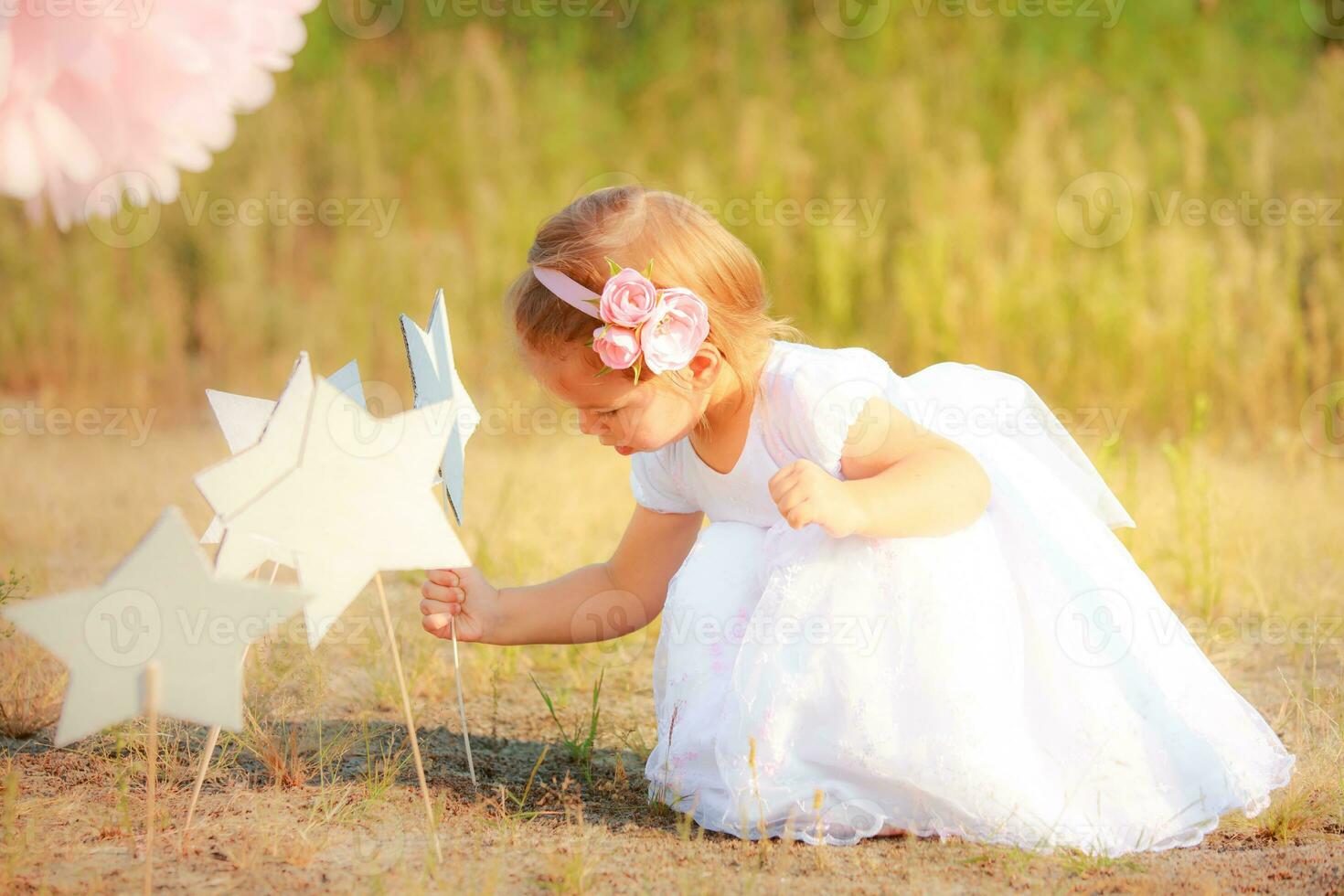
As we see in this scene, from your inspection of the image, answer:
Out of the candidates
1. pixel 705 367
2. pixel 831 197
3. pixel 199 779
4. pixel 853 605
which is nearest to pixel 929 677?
pixel 853 605

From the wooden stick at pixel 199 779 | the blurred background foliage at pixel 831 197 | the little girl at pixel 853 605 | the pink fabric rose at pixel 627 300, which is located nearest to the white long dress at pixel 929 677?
the little girl at pixel 853 605

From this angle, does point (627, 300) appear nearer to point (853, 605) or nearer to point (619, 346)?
point (619, 346)

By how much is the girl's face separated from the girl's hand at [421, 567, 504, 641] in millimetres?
292

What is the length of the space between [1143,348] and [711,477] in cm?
285

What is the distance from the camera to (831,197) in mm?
5285

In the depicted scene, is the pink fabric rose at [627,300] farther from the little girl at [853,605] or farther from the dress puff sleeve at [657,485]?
the dress puff sleeve at [657,485]

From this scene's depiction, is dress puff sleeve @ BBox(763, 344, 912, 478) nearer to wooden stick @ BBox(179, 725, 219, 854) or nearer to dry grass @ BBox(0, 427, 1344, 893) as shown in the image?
dry grass @ BBox(0, 427, 1344, 893)

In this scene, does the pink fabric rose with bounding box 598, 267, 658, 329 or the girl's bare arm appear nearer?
the pink fabric rose with bounding box 598, 267, 658, 329

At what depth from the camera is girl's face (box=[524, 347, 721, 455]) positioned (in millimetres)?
1748

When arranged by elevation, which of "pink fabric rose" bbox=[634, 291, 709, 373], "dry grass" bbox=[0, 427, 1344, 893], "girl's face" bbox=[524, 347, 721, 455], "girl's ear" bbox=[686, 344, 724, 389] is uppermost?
"pink fabric rose" bbox=[634, 291, 709, 373]

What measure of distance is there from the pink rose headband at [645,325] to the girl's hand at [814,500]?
22 centimetres

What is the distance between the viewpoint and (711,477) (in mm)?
1906

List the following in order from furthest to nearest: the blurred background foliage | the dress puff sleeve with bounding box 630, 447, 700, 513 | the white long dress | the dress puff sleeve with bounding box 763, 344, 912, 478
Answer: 1. the blurred background foliage
2. the dress puff sleeve with bounding box 630, 447, 700, 513
3. the dress puff sleeve with bounding box 763, 344, 912, 478
4. the white long dress

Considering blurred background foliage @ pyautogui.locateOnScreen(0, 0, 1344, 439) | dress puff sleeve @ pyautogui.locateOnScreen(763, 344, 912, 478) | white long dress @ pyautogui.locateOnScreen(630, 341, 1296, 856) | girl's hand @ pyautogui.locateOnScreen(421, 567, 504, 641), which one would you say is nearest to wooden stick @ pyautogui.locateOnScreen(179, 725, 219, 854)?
girl's hand @ pyautogui.locateOnScreen(421, 567, 504, 641)
